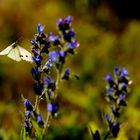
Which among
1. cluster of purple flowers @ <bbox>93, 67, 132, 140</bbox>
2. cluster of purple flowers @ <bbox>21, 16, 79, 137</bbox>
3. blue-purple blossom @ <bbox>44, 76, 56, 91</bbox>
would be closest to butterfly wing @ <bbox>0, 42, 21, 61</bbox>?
cluster of purple flowers @ <bbox>21, 16, 79, 137</bbox>

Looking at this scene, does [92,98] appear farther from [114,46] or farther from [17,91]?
[114,46]

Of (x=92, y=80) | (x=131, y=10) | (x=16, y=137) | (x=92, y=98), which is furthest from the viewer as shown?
(x=131, y=10)

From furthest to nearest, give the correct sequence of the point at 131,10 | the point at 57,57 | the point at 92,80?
1. the point at 131,10
2. the point at 92,80
3. the point at 57,57

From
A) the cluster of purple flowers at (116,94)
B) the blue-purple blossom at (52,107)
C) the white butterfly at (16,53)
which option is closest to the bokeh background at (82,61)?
the cluster of purple flowers at (116,94)

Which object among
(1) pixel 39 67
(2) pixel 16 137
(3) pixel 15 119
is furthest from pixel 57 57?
(3) pixel 15 119

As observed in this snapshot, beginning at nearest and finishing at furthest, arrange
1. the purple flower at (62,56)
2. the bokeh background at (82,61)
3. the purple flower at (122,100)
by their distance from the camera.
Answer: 1. the purple flower at (62,56)
2. the purple flower at (122,100)
3. the bokeh background at (82,61)

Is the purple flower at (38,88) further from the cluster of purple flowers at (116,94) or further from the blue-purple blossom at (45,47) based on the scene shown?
the cluster of purple flowers at (116,94)

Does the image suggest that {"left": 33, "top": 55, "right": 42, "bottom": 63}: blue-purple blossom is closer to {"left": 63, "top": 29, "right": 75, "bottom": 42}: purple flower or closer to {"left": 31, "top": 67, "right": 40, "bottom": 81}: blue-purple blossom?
{"left": 31, "top": 67, "right": 40, "bottom": 81}: blue-purple blossom

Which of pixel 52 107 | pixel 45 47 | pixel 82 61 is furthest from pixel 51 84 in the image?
pixel 82 61
